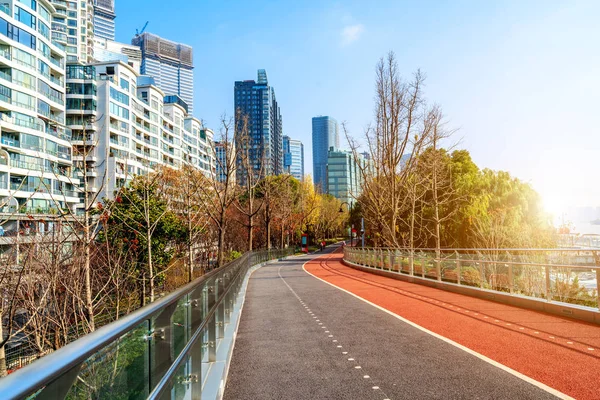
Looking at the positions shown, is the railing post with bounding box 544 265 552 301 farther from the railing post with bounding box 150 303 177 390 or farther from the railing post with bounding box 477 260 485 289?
the railing post with bounding box 150 303 177 390

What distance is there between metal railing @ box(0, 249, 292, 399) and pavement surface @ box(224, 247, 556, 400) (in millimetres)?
1073

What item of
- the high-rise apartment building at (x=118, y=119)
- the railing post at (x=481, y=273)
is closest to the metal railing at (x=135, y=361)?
the railing post at (x=481, y=273)

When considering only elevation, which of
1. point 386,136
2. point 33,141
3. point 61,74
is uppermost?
point 61,74

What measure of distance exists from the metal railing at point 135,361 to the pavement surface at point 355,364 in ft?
3.52

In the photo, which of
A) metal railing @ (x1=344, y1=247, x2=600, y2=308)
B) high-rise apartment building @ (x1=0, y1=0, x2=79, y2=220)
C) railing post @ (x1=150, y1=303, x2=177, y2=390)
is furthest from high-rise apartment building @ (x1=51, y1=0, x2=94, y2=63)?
railing post @ (x1=150, y1=303, x2=177, y2=390)

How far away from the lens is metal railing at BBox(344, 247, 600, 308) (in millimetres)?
10148

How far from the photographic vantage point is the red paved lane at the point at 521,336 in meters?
5.81

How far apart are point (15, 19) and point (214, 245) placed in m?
31.6

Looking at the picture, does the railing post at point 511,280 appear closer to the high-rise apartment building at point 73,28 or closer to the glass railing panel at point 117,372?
the glass railing panel at point 117,372

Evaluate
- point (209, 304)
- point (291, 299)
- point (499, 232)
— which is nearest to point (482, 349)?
point (209, 304)

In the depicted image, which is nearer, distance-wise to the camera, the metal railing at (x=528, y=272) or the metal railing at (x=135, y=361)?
the metal railing at (x=135, y=361)

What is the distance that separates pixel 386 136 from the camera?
30.5 m

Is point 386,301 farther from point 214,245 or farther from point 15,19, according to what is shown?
point 15,19

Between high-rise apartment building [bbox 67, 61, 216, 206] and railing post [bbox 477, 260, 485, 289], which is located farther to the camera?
high-rise apartment building [bbox 67, 61, 216, 206]
